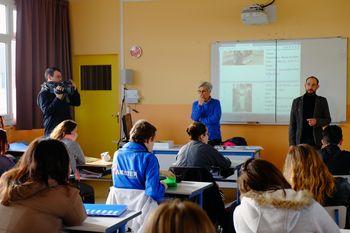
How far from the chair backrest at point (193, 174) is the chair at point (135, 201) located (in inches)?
31.7

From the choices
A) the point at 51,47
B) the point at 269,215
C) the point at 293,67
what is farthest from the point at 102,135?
the point at 269,215

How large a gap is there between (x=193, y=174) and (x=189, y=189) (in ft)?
1.79

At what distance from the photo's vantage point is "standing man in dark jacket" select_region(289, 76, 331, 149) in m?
5.95

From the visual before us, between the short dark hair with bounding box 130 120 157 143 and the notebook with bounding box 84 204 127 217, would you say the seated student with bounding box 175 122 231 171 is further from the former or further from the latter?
the notebook with bounding box 84 204 127 217

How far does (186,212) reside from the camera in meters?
1.25

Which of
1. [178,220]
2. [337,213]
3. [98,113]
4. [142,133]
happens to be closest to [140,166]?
[142,133]

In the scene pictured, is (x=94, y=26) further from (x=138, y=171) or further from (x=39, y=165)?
(x=39, y=165)

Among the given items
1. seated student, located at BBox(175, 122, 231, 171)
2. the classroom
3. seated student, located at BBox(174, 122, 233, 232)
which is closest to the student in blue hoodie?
seated student, located at BBox(174, 122, 233, 232)

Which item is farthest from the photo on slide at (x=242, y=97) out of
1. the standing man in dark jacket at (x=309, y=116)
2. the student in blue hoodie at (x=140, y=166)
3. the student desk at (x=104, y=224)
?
the student desk at (x=104, y=224)

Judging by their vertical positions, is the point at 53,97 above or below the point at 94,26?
below

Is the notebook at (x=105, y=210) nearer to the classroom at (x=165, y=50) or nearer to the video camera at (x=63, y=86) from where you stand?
the video camera at (x=63, y=86)

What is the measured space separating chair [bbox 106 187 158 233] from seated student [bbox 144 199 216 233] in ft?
7.78

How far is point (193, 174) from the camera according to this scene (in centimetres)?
448

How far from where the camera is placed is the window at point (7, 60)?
24.2ft
